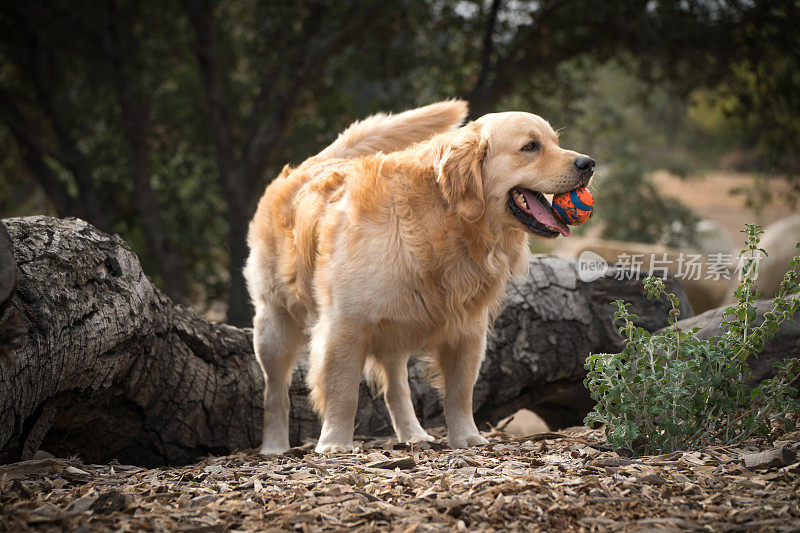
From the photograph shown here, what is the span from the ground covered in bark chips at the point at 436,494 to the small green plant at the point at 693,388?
0.46ft

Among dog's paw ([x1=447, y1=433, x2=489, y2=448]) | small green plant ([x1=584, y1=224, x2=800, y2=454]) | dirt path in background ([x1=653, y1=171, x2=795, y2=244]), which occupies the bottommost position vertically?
dog's paw ([x1=447, y1=433, x2=489, y2=448])

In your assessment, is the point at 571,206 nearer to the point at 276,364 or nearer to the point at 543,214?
the point at 543,214

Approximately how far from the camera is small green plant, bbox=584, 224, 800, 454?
3.31 metres

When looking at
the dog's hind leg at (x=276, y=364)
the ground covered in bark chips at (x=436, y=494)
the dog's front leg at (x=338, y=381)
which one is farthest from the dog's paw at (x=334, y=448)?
the dog's hind leg at (x=276, y=364)

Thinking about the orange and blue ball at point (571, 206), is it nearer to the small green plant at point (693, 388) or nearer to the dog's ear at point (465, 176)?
the dog's ear at point (465, 176)

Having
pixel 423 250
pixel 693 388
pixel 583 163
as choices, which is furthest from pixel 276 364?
pixel 693 388

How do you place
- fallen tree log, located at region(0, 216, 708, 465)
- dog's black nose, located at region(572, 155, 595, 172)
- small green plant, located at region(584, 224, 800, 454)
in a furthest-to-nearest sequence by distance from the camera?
dog's black nose, located at region(572, 155, 595, 172)
fallen tree log, located at region(0, 216, 708, 465)
small green plant, located at region(584, 224, 800, 454)

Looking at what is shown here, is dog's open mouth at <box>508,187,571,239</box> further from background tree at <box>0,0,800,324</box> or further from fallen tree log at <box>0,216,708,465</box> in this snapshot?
background tree at <box>0,0,800,324</box>

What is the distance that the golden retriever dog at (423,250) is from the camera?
383cm

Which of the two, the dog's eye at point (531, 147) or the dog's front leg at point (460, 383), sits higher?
the dog's eye at point (531, 147)

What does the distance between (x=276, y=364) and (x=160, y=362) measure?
0.83m

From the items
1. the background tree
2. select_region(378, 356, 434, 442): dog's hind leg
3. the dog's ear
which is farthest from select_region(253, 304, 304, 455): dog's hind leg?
the background tree

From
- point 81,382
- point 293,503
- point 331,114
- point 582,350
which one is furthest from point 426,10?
point 293,503

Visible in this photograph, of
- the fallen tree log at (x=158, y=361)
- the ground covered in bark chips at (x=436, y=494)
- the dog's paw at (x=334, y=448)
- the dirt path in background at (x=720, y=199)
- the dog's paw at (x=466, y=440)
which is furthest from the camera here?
the dirt path in background at (x=720, y=199)
